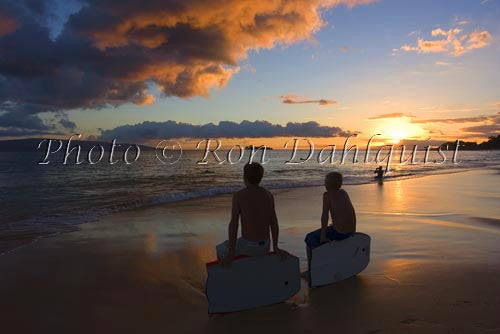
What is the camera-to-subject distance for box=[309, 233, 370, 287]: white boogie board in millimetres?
5441

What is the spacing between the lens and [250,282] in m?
4.73

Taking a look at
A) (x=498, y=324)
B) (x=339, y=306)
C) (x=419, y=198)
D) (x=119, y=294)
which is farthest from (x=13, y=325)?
(x=419, y=198)

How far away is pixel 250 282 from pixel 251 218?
0.82 m

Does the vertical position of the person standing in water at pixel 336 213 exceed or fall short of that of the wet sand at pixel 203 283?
it exceeds it

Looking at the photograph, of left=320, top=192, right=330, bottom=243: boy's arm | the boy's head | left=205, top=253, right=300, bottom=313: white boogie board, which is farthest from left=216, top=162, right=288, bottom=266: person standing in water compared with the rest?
the boy's head

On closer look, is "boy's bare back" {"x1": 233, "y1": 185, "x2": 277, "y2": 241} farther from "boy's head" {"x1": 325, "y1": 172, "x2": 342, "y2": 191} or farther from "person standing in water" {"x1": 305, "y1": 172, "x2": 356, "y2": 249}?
"boy's head" {"x1": 325, "y1": 172, "x2": 342, "y2": 191}

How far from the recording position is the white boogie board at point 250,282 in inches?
181

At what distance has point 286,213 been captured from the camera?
12641mm

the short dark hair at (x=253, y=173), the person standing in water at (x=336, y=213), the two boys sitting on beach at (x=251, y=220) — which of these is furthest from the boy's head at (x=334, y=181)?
the short dark hair at (x=253, y=173)

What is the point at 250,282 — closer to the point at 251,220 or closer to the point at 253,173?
the point at 251,220

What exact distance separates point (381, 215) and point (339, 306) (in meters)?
7.56

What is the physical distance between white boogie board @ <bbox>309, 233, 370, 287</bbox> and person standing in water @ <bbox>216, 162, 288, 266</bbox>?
107 cm

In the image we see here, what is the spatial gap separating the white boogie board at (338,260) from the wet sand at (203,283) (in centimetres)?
16

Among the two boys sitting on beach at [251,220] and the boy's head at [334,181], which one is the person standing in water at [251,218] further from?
the boy's head at [334,181]
